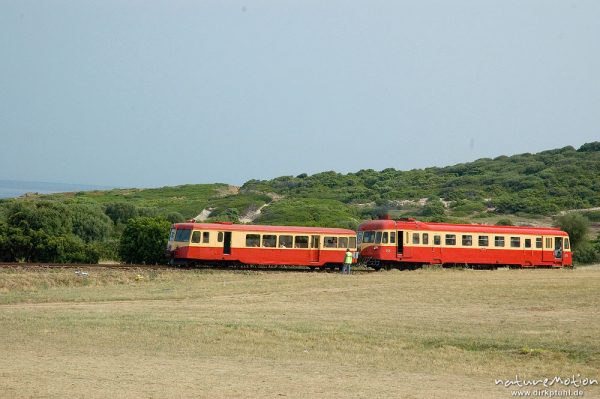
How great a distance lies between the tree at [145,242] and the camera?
46.4 meters

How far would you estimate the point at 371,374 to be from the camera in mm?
15719

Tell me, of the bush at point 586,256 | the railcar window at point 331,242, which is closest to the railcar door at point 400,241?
the railcar window at point 331,242

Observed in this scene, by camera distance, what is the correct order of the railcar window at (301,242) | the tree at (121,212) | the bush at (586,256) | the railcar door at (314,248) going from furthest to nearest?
1. the tree at (121,212)
2. the bush at (586,256)
3. the railcar door at (314,248)
4. the railcar window at (301,242)

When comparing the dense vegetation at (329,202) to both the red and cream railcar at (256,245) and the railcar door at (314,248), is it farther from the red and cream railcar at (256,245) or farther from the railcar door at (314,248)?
the railcar door at (314,248)

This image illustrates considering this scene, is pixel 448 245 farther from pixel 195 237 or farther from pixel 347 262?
pixel 195 237

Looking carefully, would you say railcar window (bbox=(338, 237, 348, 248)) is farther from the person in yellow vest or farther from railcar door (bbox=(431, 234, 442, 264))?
railcar door (bbox=(431, 234, 442, 264))

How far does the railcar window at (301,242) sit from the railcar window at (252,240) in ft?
6.07

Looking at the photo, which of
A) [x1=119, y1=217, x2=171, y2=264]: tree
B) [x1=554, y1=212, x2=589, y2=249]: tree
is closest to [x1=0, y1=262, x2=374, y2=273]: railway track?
[x1=119, y1=217, x2=171, y2=264]: tree

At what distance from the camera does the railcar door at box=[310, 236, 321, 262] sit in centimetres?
4134

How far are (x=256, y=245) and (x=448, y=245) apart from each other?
9.19 m

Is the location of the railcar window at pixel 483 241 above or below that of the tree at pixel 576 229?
below

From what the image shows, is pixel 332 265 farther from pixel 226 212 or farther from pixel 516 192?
pixel 516 192

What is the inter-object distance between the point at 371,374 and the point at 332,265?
26.4m

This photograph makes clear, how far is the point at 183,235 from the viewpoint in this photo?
39750mm
